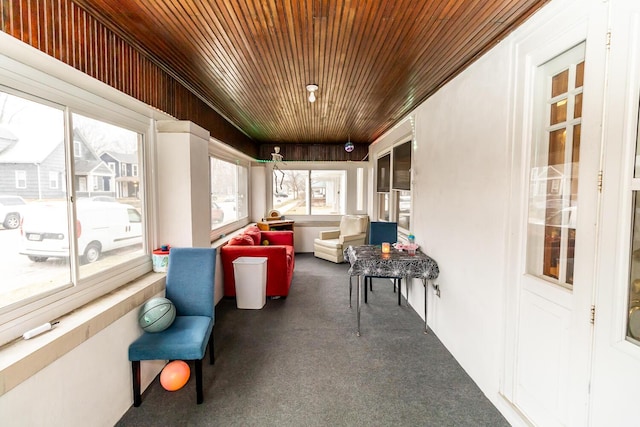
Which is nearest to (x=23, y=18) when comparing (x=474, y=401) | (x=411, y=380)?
(x=411, y=380)

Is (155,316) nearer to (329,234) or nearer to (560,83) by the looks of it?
(560,83)

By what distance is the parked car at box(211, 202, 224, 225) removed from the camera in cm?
464

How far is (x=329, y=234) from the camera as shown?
6.54 meters

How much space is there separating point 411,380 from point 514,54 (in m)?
2.46

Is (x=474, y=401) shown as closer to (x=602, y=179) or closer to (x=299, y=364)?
(x=299, y=364)

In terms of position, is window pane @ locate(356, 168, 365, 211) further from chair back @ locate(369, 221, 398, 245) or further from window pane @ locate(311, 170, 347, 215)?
chair back @ locate(369, 221, 398, 245)

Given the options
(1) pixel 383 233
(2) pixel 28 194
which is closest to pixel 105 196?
(2) pixel 28 194

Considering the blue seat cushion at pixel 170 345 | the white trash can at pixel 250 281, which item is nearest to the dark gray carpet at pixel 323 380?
the white trash can at pixel 250 281

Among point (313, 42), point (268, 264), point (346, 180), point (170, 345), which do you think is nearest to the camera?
point (170, 345)

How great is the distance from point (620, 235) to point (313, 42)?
212 cm

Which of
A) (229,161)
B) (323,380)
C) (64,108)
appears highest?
(229,161)

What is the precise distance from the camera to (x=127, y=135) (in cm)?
251

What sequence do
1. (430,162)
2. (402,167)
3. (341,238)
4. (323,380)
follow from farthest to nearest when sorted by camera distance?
(341,238) < (402,167) < (430,162) < (323,380)

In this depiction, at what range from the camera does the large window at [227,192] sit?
15.5 ft
